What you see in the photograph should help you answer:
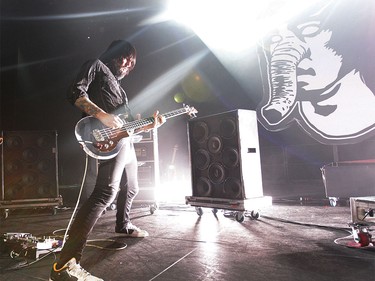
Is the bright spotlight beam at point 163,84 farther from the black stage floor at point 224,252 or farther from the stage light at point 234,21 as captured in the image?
the black stage floor at point 224,252

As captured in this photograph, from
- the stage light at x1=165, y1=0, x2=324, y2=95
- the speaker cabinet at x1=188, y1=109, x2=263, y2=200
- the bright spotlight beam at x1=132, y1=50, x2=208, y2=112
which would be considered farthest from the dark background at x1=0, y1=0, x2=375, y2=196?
the speaker cabinet at x1=188, y1=109, x2=263, y2=200

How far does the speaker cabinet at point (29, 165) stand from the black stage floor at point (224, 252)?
1.19 m

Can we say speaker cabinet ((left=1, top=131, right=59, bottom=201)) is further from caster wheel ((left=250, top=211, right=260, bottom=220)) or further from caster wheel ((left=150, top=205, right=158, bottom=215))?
caster wheel ((left=250, top=211, right=260, bottom=220))

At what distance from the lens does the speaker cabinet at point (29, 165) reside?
4234 mm

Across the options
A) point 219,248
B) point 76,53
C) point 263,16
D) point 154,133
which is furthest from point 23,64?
point 219,248

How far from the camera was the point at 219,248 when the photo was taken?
199 cm

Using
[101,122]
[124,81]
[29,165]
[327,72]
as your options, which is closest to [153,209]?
[29,165]

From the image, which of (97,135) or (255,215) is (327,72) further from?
(97,135)

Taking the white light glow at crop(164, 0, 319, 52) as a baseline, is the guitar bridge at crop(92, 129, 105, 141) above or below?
below

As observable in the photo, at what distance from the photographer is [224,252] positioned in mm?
1890

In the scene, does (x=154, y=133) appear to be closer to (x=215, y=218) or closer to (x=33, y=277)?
(x=215, y=218)

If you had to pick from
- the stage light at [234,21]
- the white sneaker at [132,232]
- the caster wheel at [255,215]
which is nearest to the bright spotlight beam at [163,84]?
the stage light at [234,21]

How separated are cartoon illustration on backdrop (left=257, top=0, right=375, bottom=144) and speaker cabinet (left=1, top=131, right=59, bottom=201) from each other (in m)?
3.69

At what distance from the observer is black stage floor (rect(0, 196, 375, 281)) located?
1.51 m
